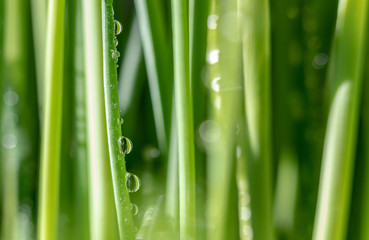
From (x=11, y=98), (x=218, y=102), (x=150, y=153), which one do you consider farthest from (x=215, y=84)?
(x=11, y=98)

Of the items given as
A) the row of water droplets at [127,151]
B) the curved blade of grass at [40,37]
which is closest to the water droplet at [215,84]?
the row of water droplets at [127,151]

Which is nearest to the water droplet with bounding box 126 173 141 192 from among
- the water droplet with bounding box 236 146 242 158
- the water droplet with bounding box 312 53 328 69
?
the water droplet with bounding box 236 146 242 158

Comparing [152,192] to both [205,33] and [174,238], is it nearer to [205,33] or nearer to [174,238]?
[174,238]

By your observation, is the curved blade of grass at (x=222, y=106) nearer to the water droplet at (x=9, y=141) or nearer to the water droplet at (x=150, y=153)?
the water droplet at (x=150, y=153)

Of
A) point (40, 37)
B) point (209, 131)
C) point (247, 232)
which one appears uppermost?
point (40, 37)

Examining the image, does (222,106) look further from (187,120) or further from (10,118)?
(10,118)
